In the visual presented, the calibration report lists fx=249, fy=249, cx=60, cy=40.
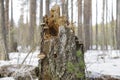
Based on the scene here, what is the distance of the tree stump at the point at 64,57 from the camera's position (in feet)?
9.50

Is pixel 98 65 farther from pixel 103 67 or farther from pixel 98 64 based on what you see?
pixel 103 67

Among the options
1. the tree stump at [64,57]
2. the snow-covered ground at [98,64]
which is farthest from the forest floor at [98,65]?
the tree stump at [64,57]

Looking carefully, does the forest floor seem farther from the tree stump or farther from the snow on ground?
Result: the tree stump

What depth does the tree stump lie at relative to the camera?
2.90 meters

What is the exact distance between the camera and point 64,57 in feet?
9.53

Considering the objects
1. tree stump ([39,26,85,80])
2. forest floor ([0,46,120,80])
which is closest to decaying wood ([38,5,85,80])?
tree stump ([39,26,85,80])

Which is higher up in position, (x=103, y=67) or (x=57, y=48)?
(x=57, y=48)

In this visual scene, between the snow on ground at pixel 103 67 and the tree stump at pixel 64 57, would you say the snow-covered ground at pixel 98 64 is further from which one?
the tree stump at pixel 64 57

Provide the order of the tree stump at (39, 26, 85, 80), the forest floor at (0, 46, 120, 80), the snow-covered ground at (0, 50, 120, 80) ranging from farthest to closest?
the snow-covered ground at (0, 50, 120, 80) → the forest floor at (0, 46, 120, 80) → the tree stump at (39, 26, 85, 80)

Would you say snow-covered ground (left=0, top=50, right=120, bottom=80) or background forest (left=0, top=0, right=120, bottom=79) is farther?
background forest (left=0, top=0, right=120, bottom=79)

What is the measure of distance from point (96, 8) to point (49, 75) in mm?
19043

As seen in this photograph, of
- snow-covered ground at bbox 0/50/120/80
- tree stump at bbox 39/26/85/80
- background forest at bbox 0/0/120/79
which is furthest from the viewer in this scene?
background forest at bbox 0/0/120/79

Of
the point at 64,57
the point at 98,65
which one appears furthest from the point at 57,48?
the point at 98,65

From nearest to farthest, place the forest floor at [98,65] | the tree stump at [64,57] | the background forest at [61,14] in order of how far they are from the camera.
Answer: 1. the tree stump at [64,57]
2. the forest floor at [98,65]
3. the background forest at [61,14]
